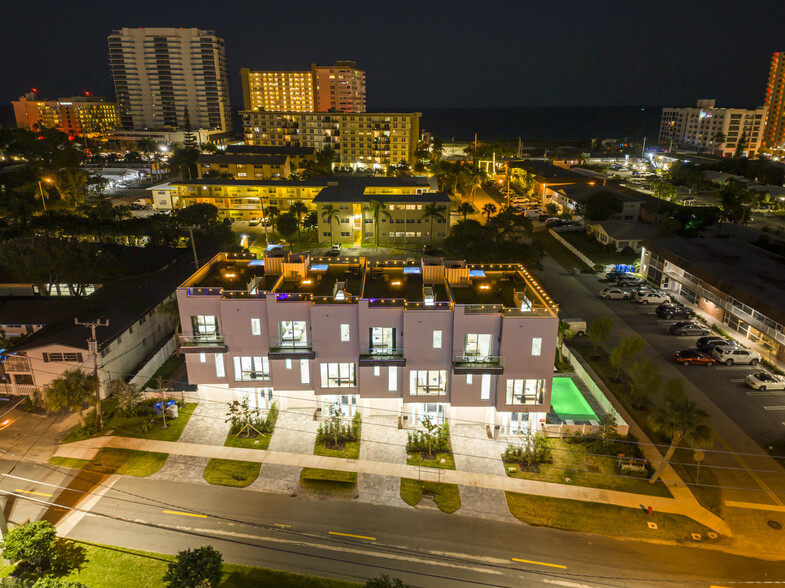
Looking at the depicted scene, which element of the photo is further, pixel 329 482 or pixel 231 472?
pixel 231 472

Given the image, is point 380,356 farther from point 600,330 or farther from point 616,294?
point 616,294

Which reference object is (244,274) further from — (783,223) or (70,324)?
(783,223)

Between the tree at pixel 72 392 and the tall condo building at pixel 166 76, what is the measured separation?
183 meters

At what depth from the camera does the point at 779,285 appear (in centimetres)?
4016

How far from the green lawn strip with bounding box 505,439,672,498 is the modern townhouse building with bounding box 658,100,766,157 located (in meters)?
164

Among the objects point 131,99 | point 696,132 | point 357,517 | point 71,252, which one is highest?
point 131,99

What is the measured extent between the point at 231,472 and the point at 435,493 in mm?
10898

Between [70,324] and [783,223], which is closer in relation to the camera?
[70,324]

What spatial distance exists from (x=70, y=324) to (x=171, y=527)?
20872 millimetres

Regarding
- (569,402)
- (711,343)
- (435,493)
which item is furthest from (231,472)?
(711,343)

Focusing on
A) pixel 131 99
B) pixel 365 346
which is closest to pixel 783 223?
pixel 365 346

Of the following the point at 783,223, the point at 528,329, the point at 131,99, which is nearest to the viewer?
the point at 528,329

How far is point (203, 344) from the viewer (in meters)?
28.8

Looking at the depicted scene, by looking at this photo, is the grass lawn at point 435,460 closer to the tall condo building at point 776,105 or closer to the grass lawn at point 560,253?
the grass lawn at point 560,253
